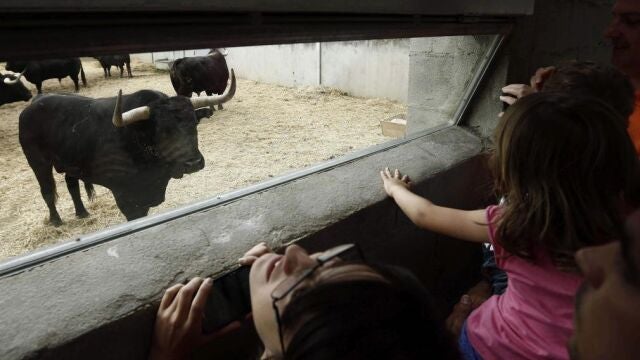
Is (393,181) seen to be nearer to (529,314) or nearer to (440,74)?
(529,314)

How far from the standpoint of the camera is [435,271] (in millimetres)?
2484

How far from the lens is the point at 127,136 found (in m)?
2.26

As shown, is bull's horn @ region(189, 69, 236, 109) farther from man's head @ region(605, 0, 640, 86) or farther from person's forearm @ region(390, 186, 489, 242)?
man's head @ region(605, 0, 640, 86)

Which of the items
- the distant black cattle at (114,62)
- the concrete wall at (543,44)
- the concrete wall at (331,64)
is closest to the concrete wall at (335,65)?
the concrete wall at (331,64)

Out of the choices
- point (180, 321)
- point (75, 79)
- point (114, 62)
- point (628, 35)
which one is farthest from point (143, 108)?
point (628, 35)

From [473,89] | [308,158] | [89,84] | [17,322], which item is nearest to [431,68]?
[473,89]

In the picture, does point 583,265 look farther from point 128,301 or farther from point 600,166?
point 128,301

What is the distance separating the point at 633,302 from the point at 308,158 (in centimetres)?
201

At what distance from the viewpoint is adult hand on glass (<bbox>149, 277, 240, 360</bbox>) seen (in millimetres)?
1125

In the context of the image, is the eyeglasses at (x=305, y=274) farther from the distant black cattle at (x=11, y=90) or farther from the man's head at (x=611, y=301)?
the distant black cattle at (x=11, y=90)

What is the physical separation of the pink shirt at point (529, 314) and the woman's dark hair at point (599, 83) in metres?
0.78

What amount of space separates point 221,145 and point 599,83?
175cm

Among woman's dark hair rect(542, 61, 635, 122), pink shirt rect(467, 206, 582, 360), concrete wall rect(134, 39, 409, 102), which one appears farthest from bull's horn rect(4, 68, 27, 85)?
woman's dark hair rect(542, 61, 635, 122)

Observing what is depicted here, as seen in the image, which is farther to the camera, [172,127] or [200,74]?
[172,127]
